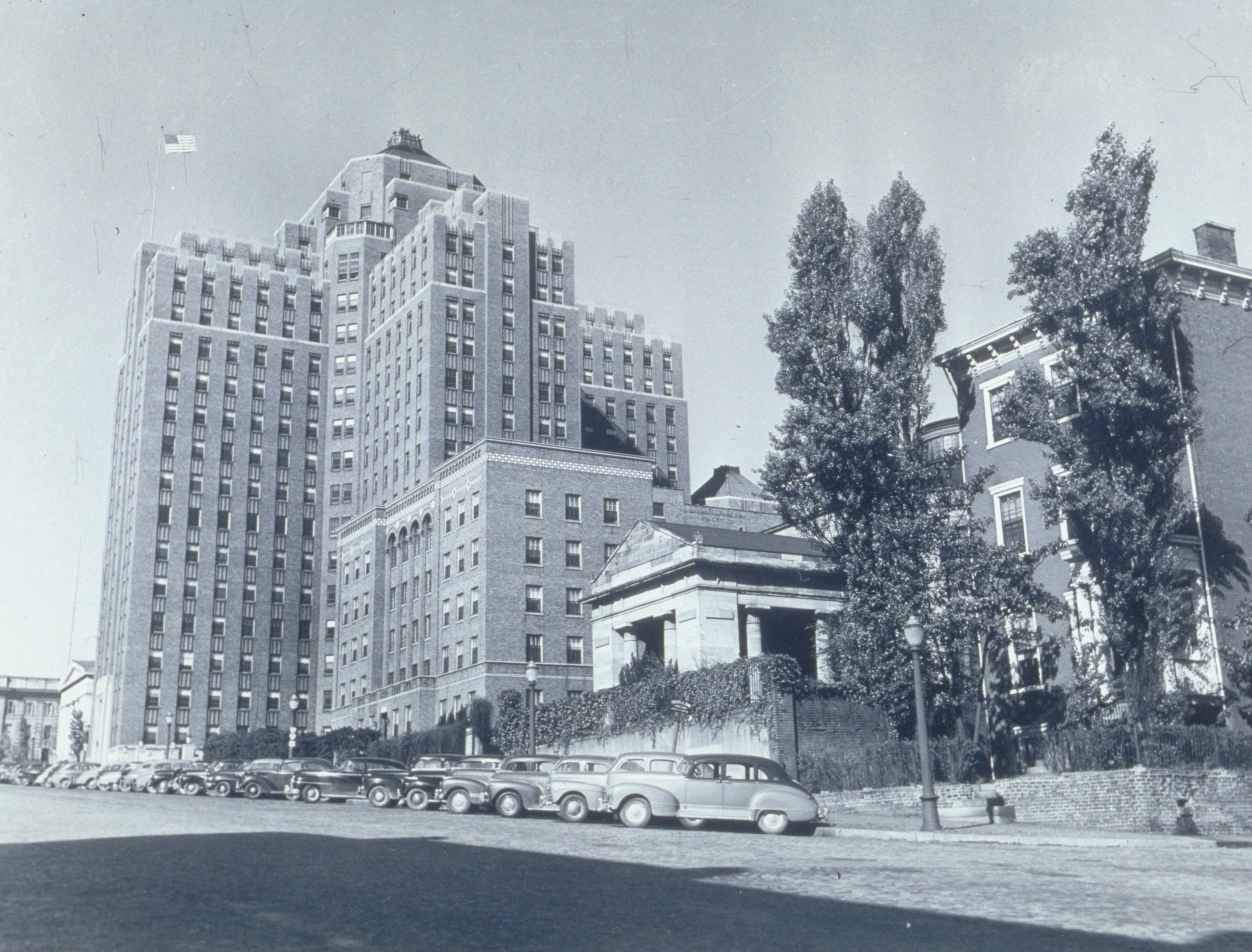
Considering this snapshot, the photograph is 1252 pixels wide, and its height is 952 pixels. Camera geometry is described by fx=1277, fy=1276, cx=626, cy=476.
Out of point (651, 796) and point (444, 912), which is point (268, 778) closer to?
point (651, 796)

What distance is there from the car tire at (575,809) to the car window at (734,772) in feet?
12.0

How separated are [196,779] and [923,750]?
98.8 feet

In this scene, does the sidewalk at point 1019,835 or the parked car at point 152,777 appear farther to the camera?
the parked car at point 152,777

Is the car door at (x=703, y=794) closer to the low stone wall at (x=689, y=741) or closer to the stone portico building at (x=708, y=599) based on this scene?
the low stone wall at (x=689, y=741)

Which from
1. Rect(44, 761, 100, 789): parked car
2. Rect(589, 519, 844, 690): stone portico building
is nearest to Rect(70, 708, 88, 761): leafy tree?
Rect(44, 761, 100, 789): parked car

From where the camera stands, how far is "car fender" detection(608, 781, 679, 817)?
1005 inches

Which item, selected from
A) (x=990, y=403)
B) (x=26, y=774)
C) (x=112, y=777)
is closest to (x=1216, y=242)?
(x=990, y=403)

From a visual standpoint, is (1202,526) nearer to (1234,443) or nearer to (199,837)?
(1234,443)

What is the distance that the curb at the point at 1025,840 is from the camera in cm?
2205

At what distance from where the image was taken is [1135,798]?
2659 centimetres

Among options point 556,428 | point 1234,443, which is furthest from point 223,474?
point 1234,443

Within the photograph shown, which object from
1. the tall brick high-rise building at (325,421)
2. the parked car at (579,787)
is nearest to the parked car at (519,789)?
the parked car at (579,787)

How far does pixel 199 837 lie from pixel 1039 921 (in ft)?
45.7

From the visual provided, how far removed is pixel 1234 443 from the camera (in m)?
34.7
